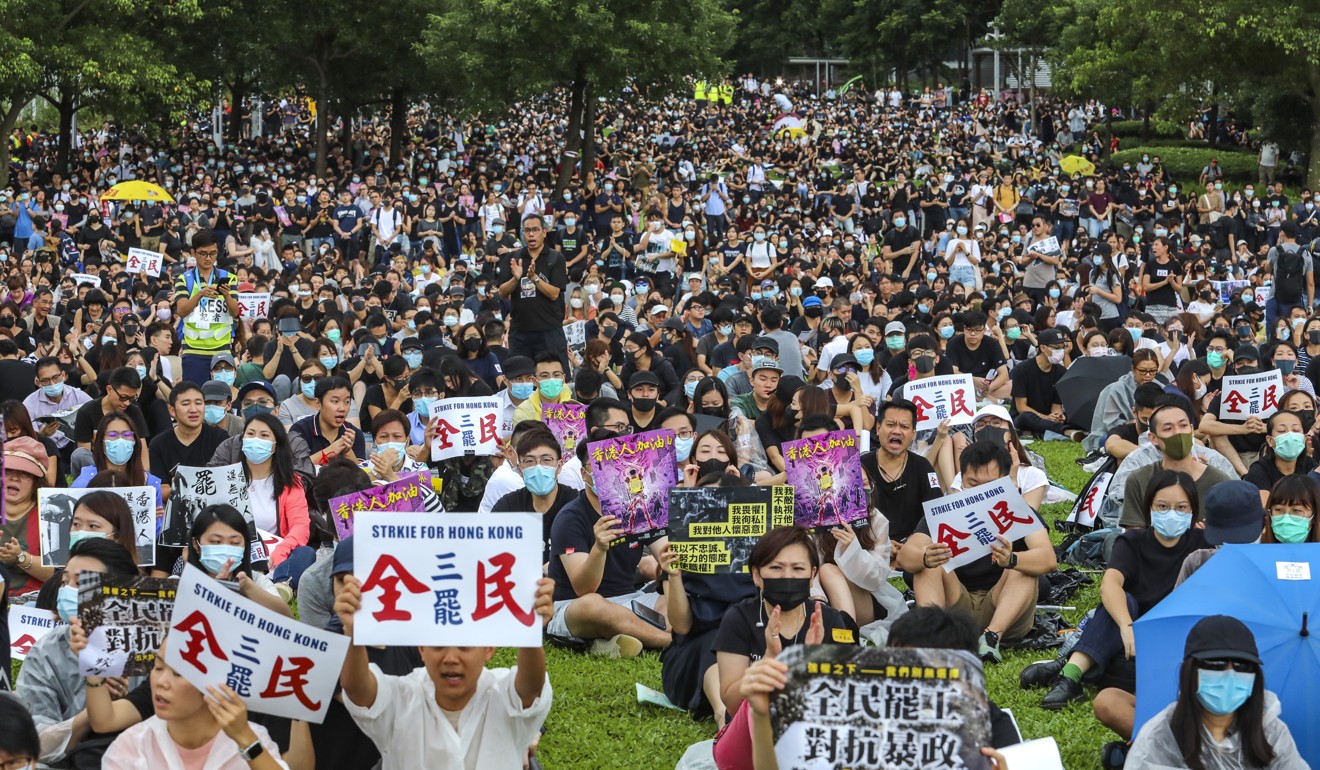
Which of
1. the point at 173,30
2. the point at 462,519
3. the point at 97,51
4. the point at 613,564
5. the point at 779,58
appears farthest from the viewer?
the point at 779,58

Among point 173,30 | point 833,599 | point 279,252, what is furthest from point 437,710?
point 173,30

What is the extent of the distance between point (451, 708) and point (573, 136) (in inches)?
1358

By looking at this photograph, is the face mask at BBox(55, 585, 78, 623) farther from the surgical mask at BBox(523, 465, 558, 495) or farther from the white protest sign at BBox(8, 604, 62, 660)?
the surgical mask at BBox(523, 465, 558, 495)

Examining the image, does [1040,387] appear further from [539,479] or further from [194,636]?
[194,636]

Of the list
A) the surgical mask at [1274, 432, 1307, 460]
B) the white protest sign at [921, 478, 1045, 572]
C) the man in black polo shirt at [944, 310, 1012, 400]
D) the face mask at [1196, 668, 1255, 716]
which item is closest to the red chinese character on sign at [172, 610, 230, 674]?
the face mask at [1196, 668, 1255, 716]

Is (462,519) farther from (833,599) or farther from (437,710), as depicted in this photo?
(833,599)

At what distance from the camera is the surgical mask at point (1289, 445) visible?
10516 mm

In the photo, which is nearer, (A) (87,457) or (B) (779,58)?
(A) (87,457)

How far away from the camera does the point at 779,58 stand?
7544 centimetres

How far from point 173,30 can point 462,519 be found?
37526 mm

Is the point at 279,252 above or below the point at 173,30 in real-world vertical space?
below

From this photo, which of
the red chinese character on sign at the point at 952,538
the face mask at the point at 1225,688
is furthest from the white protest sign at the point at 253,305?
the face mask at the point at 1225,688

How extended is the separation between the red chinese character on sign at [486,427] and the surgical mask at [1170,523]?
16.7 feet

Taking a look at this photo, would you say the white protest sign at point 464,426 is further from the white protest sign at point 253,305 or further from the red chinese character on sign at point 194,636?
the white protest sign at point 253,305
